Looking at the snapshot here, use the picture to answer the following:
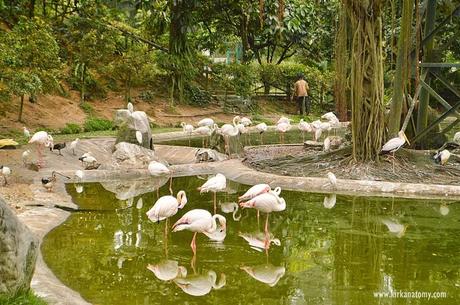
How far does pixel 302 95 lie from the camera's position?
1019 inches

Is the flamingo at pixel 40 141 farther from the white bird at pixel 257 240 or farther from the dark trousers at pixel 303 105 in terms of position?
the dark trousers at pixel 303 105

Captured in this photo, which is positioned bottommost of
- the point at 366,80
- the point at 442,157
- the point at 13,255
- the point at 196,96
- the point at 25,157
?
the point at 25,157

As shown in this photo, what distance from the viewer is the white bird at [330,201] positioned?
31.0 ft

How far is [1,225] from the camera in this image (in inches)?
175

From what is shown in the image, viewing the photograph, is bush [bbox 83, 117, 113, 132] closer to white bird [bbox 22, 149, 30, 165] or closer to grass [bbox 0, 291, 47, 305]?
white bird [bbox 22, 149, 30, 165]

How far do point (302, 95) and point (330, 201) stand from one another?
16.5 metres

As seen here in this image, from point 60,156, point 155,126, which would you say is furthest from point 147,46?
point 60,156

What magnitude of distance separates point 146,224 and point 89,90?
48.5ft

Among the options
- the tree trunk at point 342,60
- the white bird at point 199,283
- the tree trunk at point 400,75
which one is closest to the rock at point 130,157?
the tree trunk at point 342,60

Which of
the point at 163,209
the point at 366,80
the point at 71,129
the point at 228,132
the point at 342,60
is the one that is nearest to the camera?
the point at 163,209

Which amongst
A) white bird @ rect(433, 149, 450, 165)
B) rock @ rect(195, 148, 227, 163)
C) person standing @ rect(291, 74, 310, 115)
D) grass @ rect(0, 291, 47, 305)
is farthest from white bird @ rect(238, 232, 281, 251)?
person standing @ rect(291, 74, 310, 115)

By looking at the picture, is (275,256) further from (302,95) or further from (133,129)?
(302,95)

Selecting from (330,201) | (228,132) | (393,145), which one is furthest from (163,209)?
(228,132)

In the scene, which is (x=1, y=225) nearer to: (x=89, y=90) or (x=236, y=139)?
(x=236, y=139)
